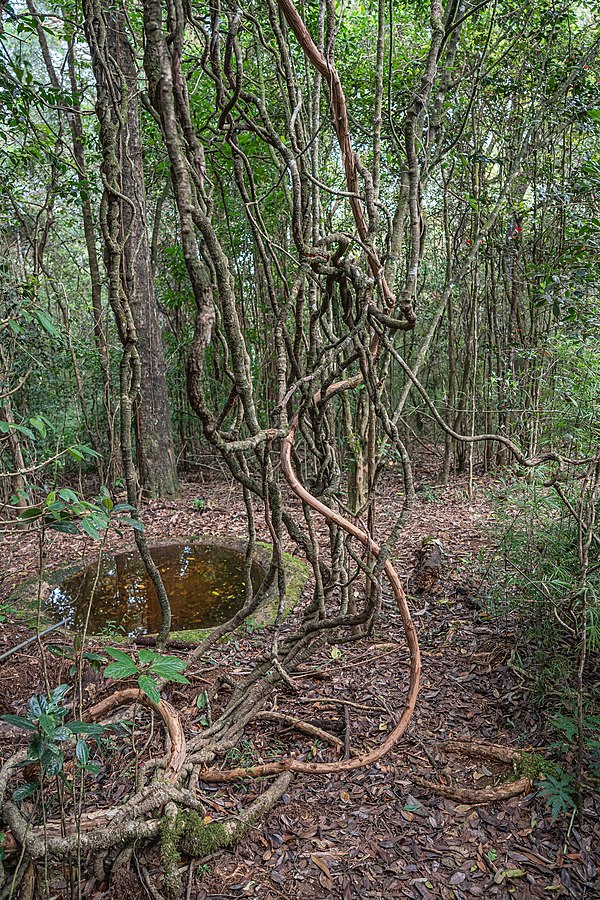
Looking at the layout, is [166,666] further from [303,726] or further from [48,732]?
[303,726]

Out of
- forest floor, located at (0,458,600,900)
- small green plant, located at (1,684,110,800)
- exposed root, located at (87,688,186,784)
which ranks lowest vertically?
forest floor, located at (0,458,600,900)

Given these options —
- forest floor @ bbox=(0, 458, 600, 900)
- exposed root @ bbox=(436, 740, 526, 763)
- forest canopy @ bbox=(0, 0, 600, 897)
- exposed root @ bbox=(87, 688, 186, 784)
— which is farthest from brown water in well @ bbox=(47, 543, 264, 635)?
exposed root @ bbox=(436, 740, 526, 763)

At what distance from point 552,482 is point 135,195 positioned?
18.0 ft

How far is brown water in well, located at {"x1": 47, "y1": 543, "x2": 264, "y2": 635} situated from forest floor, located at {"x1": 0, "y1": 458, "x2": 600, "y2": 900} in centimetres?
47

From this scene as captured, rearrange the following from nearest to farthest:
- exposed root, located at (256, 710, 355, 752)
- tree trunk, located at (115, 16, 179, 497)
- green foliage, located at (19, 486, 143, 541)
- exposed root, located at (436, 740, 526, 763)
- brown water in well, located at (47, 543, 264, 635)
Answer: green foliage, located at (19, 486, 143, 541) → exposed root, located at (436, 740, 526, 763) → exposed root, located at (256, 710, 355, 752) → brown water in well, located at (47, 543, 264, 635) → tree trunk, located at (115, 16, 179, 497)

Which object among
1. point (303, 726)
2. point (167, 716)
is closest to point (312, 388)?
point (167, 716)

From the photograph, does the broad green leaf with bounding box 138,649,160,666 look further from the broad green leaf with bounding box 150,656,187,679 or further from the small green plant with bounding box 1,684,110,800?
the small green plant with bounding box 1,684,110,800

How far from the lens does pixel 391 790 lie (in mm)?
2047

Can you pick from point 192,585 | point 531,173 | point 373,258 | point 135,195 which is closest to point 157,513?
point 192,585

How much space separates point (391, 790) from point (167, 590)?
228 centimetres

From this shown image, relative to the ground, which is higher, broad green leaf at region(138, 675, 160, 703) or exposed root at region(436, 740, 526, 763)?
broad green leaf at region(138, 675, 160, 703)

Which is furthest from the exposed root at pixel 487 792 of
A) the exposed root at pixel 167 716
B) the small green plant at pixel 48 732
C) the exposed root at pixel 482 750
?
the small green plant at pixel 48 732

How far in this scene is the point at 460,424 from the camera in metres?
6.42

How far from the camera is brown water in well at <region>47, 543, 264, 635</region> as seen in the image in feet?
11.5
